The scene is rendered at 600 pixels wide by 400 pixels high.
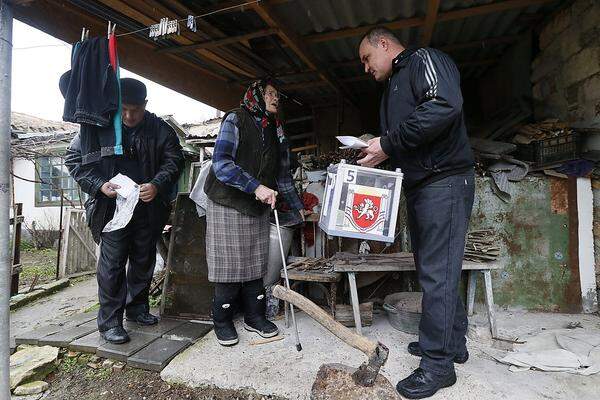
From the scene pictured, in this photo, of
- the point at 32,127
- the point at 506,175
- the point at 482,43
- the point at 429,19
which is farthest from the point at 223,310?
the point at 32,127

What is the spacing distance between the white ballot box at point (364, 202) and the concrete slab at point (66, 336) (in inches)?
104

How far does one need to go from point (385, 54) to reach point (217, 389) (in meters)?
2.70

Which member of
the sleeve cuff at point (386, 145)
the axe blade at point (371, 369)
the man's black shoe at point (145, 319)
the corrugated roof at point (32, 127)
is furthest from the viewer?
the corrugated roof at point (32, 127)

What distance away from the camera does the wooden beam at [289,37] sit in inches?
120

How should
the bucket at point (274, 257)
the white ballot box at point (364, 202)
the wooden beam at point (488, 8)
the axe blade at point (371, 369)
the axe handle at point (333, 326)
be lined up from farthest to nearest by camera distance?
the bucket at point (274, 257)
the wooden beam at point (488, 8)
the white ballot box at point (364, 202)
the axe handle at point (333, 326)
the axe blade at point (371, 369)

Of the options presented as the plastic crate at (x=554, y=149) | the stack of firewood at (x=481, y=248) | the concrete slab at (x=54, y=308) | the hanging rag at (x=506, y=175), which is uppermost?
the plastic crate at (x=554, y=149)

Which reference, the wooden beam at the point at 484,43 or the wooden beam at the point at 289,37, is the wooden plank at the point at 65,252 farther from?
the wooden beam at the point at 484,43

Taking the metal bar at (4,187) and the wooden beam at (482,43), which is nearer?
the metal bar at (4,187)

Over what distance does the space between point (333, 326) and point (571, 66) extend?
12.8 ft

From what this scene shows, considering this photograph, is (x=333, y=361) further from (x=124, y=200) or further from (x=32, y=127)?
Answer: (x=32, y=127)

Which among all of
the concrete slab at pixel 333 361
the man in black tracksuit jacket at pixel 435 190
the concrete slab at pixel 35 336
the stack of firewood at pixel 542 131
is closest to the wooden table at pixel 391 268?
the concrete slab at pixel 333 361

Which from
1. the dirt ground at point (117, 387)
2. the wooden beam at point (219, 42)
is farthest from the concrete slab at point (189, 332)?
the wooden beam at point (219, 42)

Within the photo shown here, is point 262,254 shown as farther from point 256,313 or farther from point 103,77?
point 103,77

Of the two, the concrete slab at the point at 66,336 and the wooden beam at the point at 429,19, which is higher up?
the wooden beam at the point at 429,19
